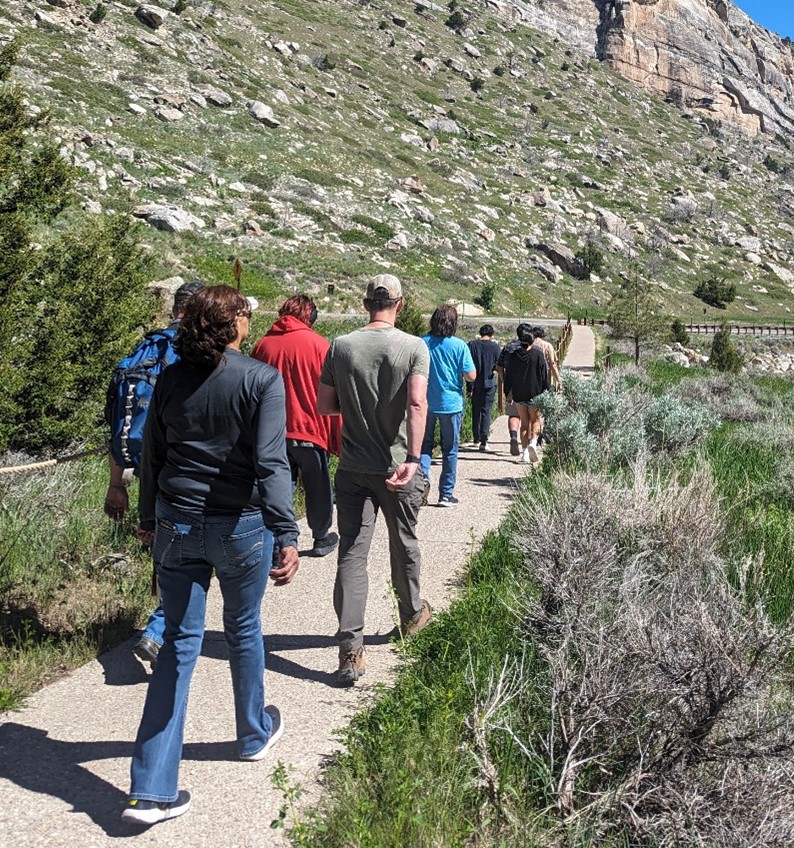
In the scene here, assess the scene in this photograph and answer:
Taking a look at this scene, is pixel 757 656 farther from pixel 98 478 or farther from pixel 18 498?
pixel 98 478

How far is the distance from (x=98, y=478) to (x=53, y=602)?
274 cm

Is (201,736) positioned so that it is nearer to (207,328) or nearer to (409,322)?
(207,328)

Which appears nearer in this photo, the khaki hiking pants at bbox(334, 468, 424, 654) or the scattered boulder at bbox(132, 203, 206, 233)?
the khaki hiking pants at bbox(334, 468, 424, 654)

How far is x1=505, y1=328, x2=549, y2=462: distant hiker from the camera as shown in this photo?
379 inches

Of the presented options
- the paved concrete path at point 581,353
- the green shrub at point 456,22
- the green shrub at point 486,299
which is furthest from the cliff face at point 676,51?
the paved concrete path at point 581,353

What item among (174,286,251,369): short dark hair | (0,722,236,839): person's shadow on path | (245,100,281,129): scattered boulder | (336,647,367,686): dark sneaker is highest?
(245,100,281,129): scattered boulder

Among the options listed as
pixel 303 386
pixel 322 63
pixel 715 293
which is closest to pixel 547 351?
pixel 303 386

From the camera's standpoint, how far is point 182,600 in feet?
9.59

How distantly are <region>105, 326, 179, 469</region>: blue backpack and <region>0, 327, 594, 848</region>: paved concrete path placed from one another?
44.2 inches

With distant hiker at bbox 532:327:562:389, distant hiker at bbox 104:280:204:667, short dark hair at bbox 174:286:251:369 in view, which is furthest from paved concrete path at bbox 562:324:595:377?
short dark hair at bbox 174:286:251:369

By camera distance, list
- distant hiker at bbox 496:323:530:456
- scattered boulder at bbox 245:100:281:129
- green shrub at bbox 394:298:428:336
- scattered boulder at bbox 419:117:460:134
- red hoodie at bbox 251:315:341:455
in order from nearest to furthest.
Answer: red hoodie at bbox 251:315:341:455 → distant hiker at bbox 496:323:530:456 → green shrub at bbox 394:298:428:336 → scattered boulder at bbox 245:100:281:129 → scattered boulder at bbox 419:117:460:134

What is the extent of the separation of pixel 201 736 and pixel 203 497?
47.8 inches

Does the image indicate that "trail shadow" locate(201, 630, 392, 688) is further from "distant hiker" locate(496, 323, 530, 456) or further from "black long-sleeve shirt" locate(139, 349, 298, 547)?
"distant hiker" locate(496, 323, 530, 456)

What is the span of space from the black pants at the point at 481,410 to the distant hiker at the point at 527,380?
0.40 meters
